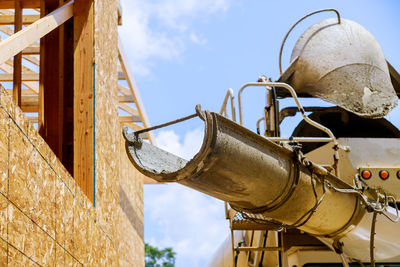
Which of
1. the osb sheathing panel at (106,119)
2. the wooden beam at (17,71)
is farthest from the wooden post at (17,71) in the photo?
the osb sheathing panel at (106,119)

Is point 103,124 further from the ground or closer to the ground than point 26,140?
further from the ground

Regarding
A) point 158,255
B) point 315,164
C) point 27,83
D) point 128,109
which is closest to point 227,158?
point 315,164

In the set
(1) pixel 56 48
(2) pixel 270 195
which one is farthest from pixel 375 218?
(1) pixel 56 48

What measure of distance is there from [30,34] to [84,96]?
164 centimetres

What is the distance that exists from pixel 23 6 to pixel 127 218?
5458 mm

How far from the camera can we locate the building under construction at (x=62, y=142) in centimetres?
425

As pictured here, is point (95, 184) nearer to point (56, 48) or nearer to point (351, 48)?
point (56, 48)

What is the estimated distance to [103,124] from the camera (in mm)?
7562

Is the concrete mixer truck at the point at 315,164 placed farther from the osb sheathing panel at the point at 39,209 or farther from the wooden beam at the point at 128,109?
the wooden beam at the point at 128,109

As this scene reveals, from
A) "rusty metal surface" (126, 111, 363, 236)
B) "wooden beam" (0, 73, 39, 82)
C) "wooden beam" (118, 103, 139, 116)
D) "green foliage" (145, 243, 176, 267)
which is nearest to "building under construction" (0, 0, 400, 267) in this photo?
"rusty metal surface" (126, 111, 363, 236)

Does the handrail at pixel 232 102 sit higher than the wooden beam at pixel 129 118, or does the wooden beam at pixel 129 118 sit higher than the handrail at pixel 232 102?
the wooden beam at pixel 129 118

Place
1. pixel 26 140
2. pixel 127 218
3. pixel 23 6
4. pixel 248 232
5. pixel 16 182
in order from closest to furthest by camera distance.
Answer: pixel 16 182 < pixel 26 140 < pixel 23 6 < pixel 248 232 < pixel 127 218

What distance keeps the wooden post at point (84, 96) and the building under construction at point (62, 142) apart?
1 centimetres

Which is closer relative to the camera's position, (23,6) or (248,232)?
(23,6)
